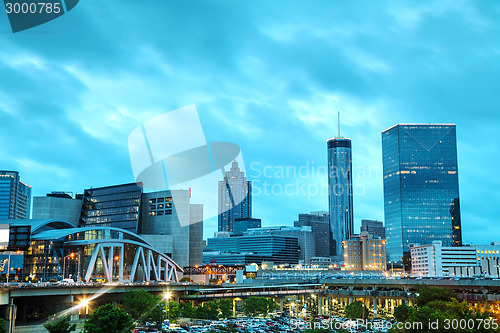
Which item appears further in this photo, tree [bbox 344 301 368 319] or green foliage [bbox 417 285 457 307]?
tree [bbox 344 301 368 319]

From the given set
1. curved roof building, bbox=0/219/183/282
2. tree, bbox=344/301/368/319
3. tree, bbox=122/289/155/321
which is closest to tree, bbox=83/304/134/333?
tree, bbox=122/289/155/321

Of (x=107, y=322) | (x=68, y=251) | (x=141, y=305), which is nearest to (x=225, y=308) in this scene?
(x=141, y=305)

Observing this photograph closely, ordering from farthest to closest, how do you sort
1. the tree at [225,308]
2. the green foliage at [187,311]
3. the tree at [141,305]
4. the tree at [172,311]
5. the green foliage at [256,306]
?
the green foliage at [256,306] < the tree at [225,308] < the green foliage at [187,311] < the tree at [172,311] < the tree at [141,305]

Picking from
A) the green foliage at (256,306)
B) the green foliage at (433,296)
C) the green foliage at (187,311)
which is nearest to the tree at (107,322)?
the green foliage at (187,311)

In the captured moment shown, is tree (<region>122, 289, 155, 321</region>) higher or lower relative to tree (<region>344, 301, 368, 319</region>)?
higher

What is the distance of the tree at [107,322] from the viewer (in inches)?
3189

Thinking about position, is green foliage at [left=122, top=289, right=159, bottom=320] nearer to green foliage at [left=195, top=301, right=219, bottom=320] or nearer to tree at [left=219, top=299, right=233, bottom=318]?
green foliage at [left=195, top=301, right=219, bottom=320]

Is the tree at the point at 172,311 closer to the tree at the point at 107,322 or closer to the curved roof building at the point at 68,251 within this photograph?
the curved roof building at the point at 68,251

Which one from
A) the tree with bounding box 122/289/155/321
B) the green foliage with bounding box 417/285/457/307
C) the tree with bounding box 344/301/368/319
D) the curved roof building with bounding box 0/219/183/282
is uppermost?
the curved roof building with bounding box 0/219/183/282

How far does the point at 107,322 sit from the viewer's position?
81.4m

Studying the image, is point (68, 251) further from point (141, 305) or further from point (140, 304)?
point (141, 305)

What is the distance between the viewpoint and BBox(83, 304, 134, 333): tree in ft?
266

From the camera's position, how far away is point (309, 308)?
182625 millimetres

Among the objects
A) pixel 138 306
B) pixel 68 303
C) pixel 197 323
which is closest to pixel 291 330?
pixel 197 323
